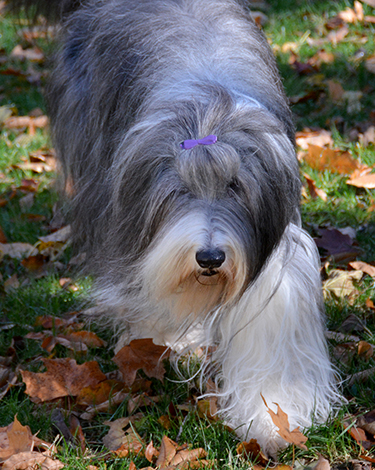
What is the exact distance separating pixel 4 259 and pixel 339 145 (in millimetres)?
2434

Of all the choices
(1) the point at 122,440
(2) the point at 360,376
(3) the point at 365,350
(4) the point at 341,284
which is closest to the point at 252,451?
(1) the point at 122,440

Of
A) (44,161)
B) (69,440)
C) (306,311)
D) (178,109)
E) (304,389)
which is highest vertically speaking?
(178,109)

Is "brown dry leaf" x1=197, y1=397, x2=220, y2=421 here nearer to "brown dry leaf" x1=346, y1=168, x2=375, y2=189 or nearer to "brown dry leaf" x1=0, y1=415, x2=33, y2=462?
"brown dry leaf" x1=0, y1=415, x2=33, y2=462

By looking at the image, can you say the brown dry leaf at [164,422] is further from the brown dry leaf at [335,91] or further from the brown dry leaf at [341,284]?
the brown dry leaf at [335,91]

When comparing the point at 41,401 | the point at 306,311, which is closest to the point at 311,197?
the point at 306,311

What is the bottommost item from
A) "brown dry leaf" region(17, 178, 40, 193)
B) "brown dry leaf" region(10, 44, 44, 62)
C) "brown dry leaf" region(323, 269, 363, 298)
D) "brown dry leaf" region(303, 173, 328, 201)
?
"brown dry leaf" region(10, 44, 44, 62)

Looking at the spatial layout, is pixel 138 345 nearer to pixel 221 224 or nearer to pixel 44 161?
pixel 221 224

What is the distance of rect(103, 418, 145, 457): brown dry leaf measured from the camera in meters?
2.49

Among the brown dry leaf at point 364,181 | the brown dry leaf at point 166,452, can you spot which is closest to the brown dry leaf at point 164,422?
the brown dry leaf at point 166,452

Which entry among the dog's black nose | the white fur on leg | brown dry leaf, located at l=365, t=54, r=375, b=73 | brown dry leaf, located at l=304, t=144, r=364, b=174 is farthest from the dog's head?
brown dry leaf, located at l=365, t=54, r=375, b=73

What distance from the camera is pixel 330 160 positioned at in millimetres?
4406

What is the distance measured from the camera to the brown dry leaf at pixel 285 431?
241 centimetres

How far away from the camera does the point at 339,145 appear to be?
4.71 m

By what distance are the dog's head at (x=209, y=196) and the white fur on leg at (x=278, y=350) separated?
0.54ft
